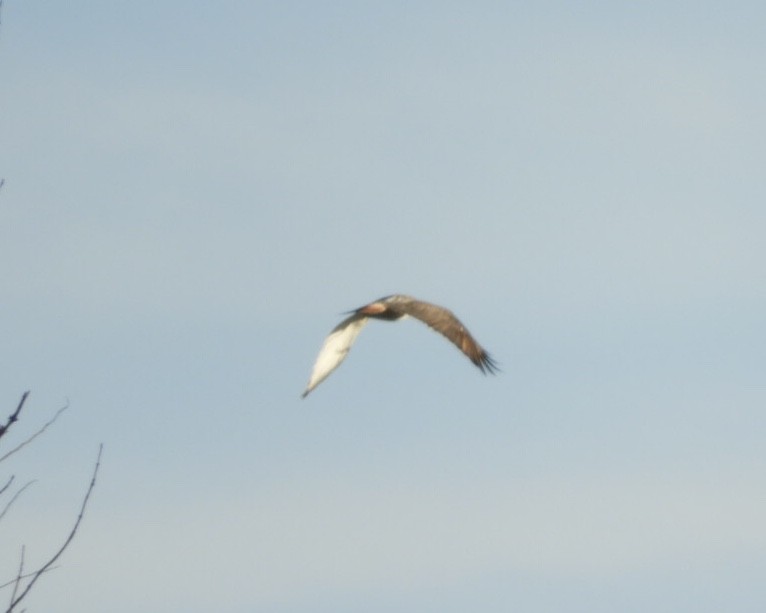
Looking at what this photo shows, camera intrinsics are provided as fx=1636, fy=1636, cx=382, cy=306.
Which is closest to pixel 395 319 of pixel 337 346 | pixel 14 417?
pixel 337 346

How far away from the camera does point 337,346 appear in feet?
80.1

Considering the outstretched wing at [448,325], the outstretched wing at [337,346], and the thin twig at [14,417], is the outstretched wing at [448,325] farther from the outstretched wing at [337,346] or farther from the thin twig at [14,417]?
the thin twig at [14,417]

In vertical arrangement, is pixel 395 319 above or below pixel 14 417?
above

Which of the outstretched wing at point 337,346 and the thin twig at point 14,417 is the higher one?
the outstretched wing at point 337,346

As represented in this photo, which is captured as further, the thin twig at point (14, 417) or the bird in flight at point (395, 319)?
the bird in flight at point (395, 319)

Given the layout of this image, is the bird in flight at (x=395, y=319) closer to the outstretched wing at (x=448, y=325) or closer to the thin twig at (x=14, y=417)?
the outstretched wing at (x=448, y=325)

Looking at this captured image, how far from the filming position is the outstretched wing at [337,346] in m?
23.9

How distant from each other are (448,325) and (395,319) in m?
0.97

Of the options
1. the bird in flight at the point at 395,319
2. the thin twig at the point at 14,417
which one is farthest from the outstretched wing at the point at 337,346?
the thin twig at the point at 14,417

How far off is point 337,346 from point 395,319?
96 centimetres

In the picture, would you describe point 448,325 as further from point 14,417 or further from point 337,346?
point 14,417

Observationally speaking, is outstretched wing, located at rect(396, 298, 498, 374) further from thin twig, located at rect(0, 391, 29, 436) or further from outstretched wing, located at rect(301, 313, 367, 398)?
thin twig, located at rect(0, 391, 29, 436)

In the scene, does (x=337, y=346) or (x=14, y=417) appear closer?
(x=14, y=417)

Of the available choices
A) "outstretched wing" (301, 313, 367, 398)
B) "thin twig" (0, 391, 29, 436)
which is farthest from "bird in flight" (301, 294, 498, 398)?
"thin twig" (0, 391, 29, 436)
